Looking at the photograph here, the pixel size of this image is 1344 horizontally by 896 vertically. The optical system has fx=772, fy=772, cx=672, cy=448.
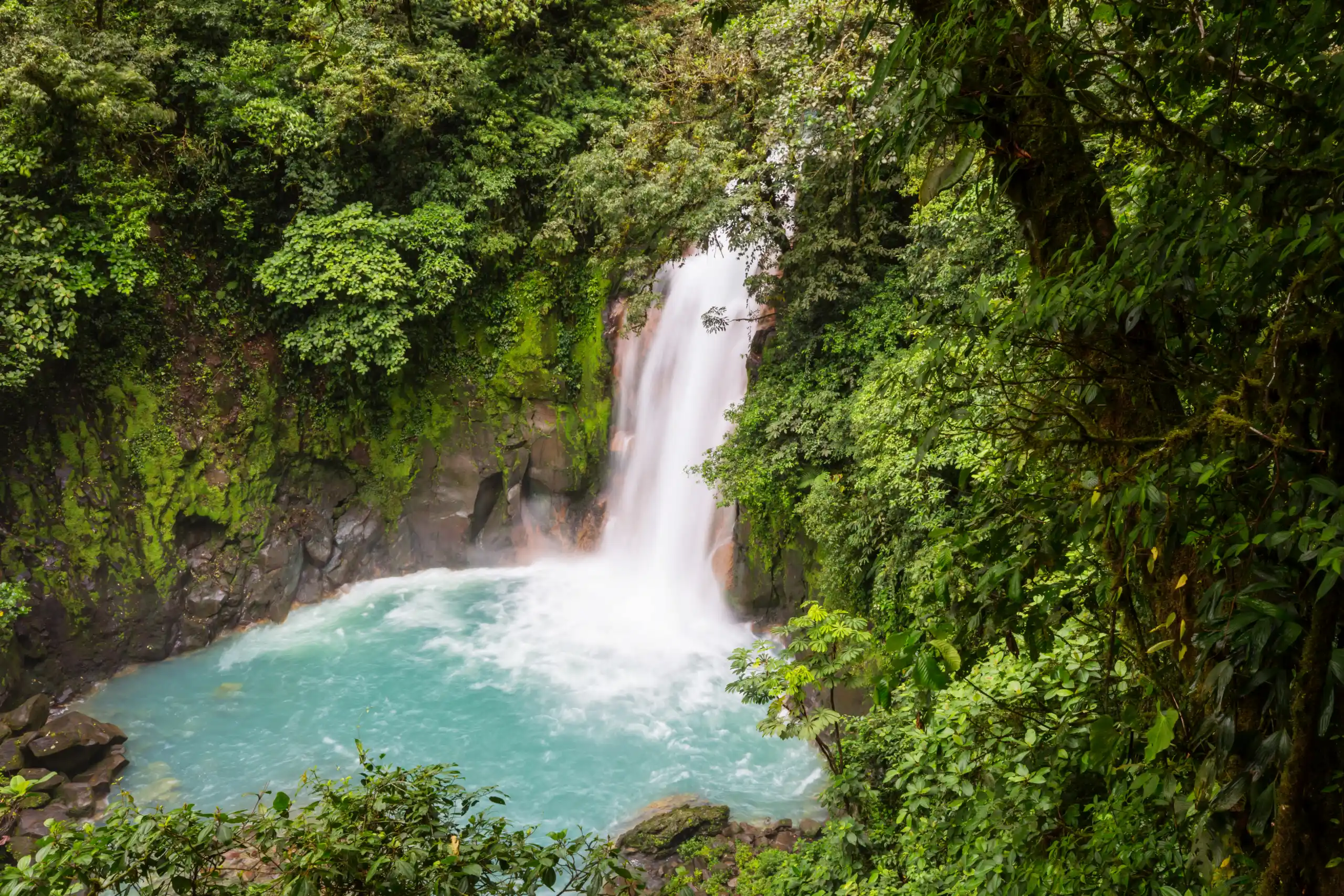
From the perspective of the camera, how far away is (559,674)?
33.6ft

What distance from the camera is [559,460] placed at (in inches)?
510

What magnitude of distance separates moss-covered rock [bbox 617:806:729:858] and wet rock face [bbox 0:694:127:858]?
5.12 m

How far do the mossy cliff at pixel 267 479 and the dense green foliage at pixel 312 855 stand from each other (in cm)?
878

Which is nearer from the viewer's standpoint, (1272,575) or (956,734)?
(1272,575)

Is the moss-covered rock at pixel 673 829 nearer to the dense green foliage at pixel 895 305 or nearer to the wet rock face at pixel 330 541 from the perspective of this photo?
the dense green foliage at pixel 895 305

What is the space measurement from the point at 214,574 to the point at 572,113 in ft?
28.6

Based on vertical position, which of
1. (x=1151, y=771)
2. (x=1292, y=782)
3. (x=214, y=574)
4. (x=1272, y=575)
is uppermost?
(x=1272, y=575)

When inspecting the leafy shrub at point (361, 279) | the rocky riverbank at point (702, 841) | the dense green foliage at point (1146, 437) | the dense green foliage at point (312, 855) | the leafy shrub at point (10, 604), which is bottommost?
the rocky riverbank at point (702, 841)

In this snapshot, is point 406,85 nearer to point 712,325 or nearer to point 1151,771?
point 712,325

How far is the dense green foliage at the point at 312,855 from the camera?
89.7 inches

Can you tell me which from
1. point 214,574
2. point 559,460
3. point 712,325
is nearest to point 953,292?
point 712,325

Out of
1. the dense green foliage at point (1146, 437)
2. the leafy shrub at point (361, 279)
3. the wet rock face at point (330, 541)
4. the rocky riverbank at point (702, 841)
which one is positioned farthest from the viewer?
the leafy shrub at point (361, 279)

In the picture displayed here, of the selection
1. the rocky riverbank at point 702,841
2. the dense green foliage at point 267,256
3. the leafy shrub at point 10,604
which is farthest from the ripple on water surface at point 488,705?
the dense green foliage at point 267,256

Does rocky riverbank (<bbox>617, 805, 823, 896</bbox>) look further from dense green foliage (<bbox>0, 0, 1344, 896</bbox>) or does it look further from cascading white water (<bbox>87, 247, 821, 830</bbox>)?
dense green foliage (<bbox>0, 0, 1344, 896</bbox>)
